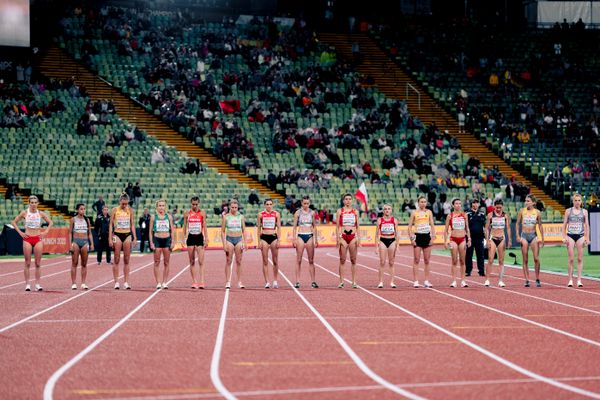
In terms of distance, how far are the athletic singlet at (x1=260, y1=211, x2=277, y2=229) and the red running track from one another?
1335 millimetres

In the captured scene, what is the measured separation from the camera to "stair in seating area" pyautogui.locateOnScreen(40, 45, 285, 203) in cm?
4291

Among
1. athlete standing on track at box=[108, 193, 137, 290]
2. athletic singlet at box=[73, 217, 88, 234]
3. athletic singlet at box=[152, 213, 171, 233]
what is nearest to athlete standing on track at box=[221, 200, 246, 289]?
athletic singlet at box=[152, 213, 171, 233]

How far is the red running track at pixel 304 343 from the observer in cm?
884

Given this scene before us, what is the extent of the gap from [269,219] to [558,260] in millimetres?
14155

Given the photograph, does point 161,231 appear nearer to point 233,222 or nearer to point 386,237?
point 233,222

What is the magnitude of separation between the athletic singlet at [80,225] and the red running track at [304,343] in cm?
135

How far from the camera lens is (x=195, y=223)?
20.3 meters

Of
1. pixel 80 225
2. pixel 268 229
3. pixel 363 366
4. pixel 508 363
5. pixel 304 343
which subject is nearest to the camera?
pixel 363 366

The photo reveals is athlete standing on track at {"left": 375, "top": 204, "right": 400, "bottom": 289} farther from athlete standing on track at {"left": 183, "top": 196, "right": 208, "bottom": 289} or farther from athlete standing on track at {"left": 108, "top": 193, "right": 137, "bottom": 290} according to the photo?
athlete standing on track at {"left": 108, "top": 193, "right": 137, "bottom": 290}

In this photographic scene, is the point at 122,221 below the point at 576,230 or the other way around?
the other way around

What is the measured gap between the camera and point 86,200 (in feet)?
126

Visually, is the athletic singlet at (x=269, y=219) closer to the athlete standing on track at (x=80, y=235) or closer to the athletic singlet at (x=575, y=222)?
the athlete standing on track at (x=80, y=235)

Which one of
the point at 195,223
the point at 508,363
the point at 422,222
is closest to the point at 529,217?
the point at 422,222

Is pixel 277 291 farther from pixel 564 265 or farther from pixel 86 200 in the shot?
pixel 86 200
